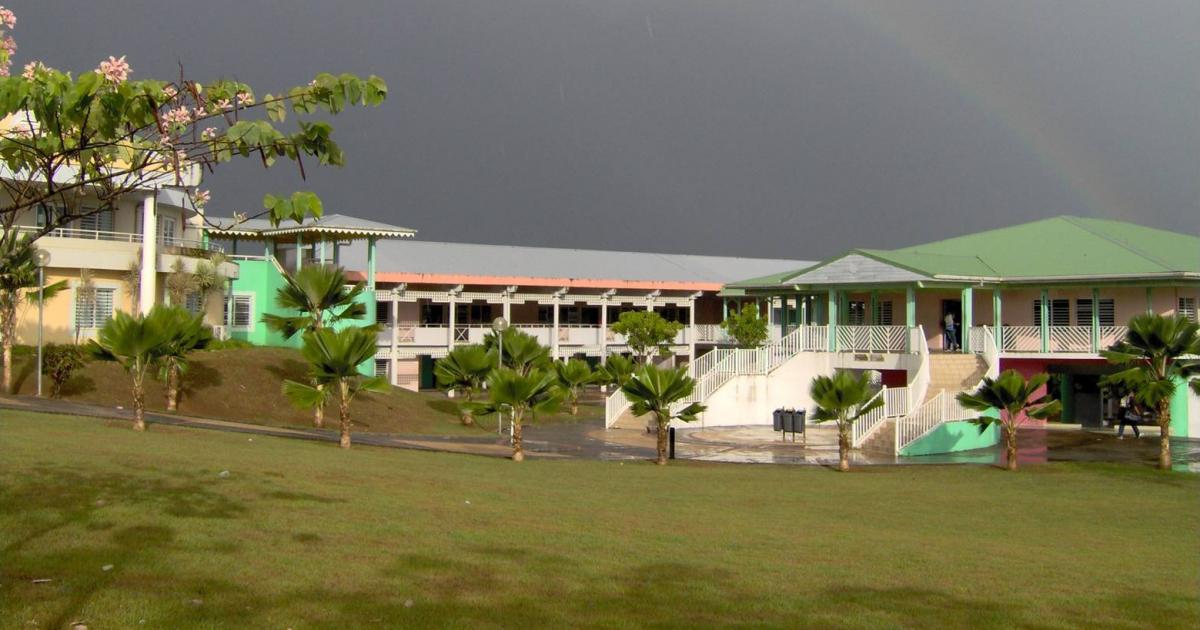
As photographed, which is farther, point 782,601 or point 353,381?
point 353,381

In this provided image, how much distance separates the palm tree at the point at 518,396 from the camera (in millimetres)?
23156

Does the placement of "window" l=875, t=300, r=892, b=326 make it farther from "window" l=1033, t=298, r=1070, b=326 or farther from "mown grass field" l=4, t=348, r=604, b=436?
"mown grass field" l=4, t=348, r=604, b=436

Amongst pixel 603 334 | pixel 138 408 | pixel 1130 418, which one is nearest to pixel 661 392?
pixel 138 408

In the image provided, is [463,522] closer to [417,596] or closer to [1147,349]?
[417,596]

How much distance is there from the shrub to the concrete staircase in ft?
78.2

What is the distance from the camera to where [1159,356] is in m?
24.9

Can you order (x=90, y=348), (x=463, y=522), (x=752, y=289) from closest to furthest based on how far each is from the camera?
(x=463, y=522)
(x=90, y=348)
(x=752, y=289)

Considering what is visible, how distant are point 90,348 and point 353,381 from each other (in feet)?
17.8

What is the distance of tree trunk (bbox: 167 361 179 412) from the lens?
29375mm

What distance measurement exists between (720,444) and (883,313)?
1434cm

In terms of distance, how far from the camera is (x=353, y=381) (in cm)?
2505

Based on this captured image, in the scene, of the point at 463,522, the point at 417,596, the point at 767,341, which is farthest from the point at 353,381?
the point at 767,341

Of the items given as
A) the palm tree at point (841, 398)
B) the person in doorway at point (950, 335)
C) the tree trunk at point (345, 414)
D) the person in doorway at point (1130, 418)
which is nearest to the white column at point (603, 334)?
the person in doorway at point (950, 335)

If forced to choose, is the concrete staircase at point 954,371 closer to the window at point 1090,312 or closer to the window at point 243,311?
the window at point 1090,312
